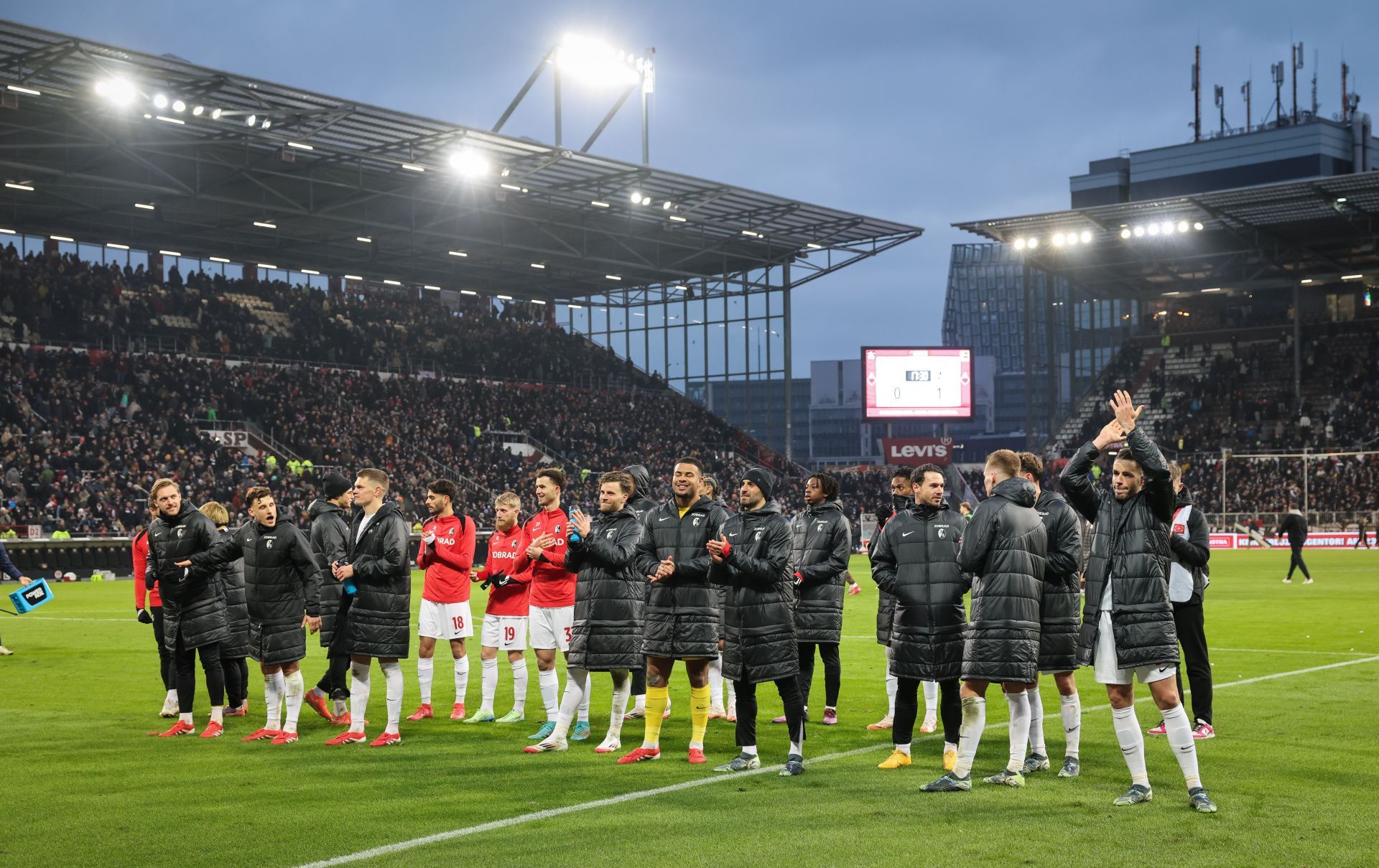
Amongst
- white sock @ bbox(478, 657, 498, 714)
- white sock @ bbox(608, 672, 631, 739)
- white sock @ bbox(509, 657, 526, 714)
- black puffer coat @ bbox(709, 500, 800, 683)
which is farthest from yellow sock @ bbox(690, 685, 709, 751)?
white sock @ bbox(478, 657, 498, 714)

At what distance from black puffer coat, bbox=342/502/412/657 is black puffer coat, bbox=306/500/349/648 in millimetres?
700

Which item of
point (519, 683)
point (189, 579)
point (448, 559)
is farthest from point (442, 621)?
point (189, 579)

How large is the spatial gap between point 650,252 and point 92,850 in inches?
2034

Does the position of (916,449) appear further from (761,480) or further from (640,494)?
(761,480)

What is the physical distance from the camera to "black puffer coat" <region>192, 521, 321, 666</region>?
10609mm

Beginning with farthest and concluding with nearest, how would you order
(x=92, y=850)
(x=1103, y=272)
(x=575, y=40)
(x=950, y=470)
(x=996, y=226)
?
(x=1103, y=272)
(x=996, y=226)
(x=950, y=470)
(x=575, y=40)
(x=92, y=850)

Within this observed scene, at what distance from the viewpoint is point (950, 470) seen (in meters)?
45.4

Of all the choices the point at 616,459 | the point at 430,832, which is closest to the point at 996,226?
the point at 616,459

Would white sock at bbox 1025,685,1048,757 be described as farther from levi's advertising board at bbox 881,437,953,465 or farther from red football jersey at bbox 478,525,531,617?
levi's advertising board at bbox 881,437,953,465

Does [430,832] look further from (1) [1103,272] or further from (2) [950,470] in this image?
(1) [1103,272]

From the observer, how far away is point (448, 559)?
39.1 feet

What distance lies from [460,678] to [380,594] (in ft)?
7.56

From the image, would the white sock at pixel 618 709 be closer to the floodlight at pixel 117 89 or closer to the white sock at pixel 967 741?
the white sock at pixel 967 741

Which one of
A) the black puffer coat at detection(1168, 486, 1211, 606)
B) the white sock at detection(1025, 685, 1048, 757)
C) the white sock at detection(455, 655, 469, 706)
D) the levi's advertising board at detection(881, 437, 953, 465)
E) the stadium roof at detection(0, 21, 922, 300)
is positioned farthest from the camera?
the levi's advertising board at detection(881, 437, 953, 465)
